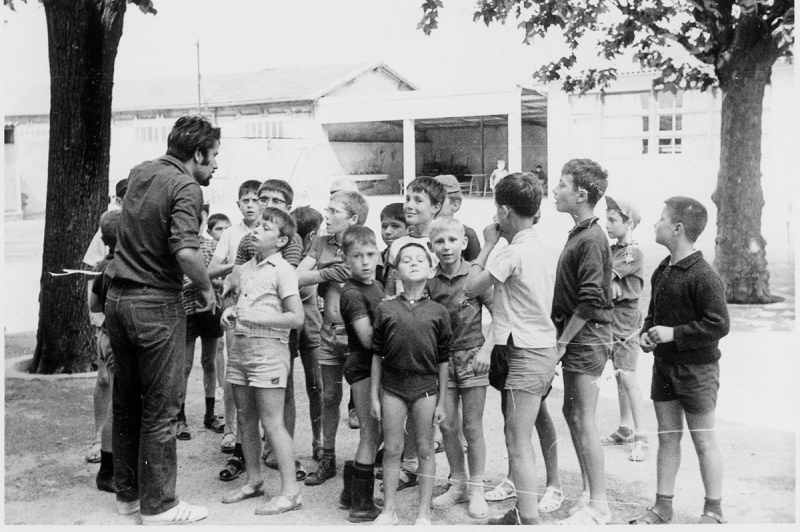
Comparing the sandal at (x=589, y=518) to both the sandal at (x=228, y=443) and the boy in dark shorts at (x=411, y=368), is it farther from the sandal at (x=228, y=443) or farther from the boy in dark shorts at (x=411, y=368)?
the sandal at (x=228, y=443)

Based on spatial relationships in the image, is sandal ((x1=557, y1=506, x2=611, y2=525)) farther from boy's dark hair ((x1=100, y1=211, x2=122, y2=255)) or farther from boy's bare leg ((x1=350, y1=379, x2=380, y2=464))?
boy's dark hair ((x1=100, y1=211, x2=122, y2=255))

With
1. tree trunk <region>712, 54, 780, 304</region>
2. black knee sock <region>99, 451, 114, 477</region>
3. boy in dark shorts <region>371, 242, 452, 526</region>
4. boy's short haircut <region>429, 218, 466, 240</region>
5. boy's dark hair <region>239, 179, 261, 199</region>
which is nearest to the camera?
boy in dark shorts <region>371, 242, 452, 526</region>

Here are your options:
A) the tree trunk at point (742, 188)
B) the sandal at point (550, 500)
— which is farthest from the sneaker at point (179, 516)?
the tree trunk at point (742, 188)

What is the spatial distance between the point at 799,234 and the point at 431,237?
1.61 meters

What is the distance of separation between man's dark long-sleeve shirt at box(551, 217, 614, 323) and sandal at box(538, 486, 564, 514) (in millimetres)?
799

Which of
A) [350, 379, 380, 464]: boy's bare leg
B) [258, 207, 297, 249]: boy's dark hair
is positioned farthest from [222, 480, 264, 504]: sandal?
[258, 207, 297, 249]: boy's dark hair

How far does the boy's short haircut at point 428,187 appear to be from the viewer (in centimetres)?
404

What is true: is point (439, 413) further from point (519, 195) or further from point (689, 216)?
point (689, 216)

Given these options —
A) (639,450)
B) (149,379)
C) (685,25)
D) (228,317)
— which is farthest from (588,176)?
(685,25)

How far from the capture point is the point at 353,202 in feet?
13.8

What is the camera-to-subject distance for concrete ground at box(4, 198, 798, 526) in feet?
12.0

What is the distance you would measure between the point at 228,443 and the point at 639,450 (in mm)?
2246

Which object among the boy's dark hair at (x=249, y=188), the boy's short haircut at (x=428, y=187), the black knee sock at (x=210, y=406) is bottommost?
the black knee sock at (x=210, y=406)

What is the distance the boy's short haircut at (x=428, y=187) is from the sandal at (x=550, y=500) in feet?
4.90
